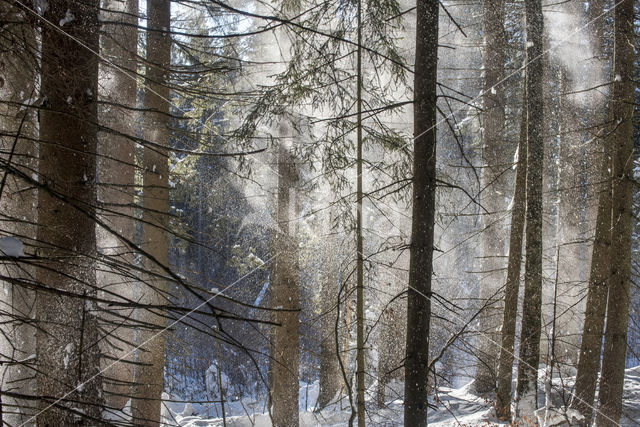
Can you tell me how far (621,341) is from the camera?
6.16 metres

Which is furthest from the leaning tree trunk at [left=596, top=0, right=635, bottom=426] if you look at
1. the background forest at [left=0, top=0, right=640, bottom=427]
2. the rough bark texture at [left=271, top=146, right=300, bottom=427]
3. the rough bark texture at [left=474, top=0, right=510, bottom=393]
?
the rough bark texture at [left=271, top=146, right=300, bottom=427]

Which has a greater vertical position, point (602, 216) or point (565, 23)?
point (565, 23)

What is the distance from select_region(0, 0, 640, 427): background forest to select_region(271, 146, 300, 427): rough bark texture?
0.13 feet

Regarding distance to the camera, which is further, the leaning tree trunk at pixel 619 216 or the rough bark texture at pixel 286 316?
the rough bark texture at pixel 286 316

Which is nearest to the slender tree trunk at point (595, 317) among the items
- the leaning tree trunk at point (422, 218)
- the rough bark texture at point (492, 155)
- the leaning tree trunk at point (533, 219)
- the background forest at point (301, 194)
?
the background forest at point (301, 194)

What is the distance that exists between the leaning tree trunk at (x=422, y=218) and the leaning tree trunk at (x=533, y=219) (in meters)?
3.24

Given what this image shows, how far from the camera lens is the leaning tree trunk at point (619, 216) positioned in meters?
6.01

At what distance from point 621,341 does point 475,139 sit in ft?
34.7

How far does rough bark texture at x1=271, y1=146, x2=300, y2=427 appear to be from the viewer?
25.3 feet

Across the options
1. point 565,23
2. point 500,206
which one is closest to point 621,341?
point 500,206

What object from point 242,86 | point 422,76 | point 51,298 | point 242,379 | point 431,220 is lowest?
point 242,379

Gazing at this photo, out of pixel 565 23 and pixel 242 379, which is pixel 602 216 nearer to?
pixel 565 23

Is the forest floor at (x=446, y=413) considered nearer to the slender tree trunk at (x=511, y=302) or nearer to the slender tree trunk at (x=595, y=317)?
the slender tree trunk at (x=511, y=302)

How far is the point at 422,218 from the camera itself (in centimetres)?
417
